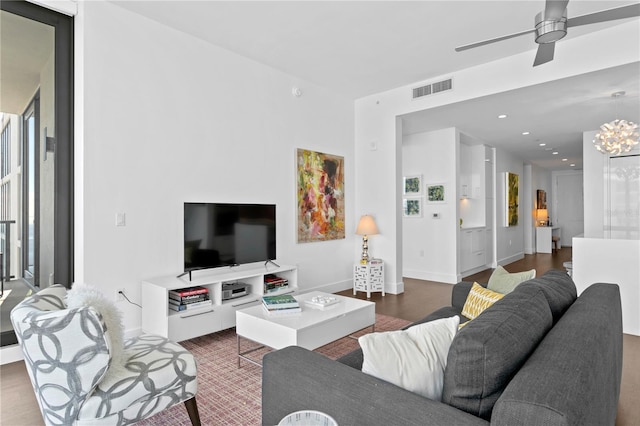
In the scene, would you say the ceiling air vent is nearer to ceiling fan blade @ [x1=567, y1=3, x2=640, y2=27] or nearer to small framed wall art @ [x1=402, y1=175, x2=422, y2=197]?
small framed wall art @ [x1=402, y1=175, x2=422, y2=197]

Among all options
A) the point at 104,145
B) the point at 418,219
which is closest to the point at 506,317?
the point at 104,145

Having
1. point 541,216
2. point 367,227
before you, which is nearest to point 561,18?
point 367,227

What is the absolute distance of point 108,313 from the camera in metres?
1.74

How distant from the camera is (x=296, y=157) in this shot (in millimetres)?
4777

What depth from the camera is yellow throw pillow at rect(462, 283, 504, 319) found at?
239cm

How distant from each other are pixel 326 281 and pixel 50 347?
3909 mm

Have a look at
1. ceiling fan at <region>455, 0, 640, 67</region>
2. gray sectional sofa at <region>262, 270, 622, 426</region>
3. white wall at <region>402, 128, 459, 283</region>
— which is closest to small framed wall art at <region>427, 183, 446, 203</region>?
white wall at <region>402, 128, 459, 283</region>

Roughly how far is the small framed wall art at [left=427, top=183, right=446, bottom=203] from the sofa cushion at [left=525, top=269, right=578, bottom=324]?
4284 millimetres

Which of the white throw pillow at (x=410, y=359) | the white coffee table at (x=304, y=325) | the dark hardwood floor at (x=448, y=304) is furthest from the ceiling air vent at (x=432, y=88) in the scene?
the white throw pillow at (x=410, y=359)

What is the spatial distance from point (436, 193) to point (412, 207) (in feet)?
1.80

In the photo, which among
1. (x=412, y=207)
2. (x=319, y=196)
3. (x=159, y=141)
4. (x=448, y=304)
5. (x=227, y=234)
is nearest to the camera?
(x=159, y=141)

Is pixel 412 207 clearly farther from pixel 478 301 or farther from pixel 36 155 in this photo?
pixel 36 155

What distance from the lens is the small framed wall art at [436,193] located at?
630 cm

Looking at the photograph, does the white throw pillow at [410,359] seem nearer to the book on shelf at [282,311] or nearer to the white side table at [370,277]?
the book on shelf at [282,311]
